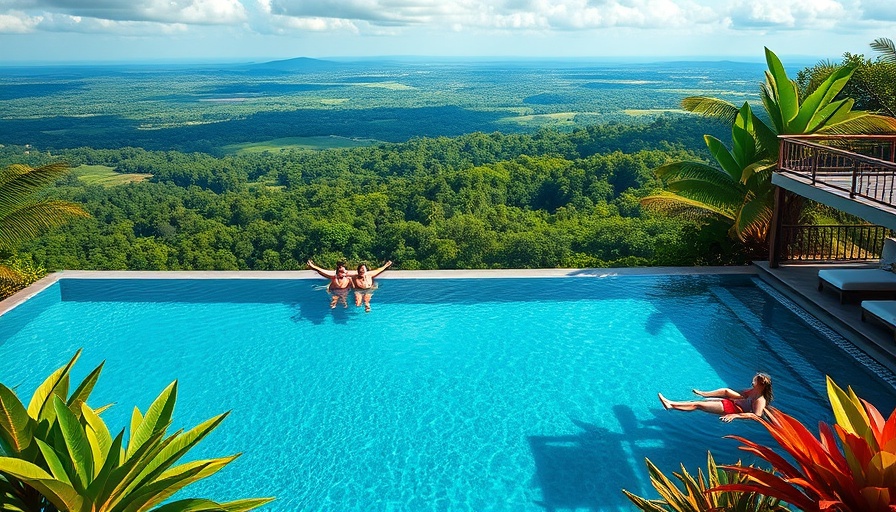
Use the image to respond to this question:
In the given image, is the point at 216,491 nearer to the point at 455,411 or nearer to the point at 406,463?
the point at 406,463

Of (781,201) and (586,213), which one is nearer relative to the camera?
(781,201)

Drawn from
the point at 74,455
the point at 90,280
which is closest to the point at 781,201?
the point at 74,455

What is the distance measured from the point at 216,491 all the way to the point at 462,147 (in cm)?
5019

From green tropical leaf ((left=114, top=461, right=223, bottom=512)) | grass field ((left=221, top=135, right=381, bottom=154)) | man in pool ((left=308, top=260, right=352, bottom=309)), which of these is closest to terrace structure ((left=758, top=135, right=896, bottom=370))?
man in pool ((left=308, top=260, right=352, bottom=309))

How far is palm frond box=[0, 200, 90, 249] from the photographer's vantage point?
32.0 ft

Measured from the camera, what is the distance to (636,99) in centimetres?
11419

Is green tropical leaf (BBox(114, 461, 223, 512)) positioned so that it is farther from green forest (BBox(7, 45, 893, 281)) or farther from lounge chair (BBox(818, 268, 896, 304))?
green forest (BBox(7, 45, 893, 281))

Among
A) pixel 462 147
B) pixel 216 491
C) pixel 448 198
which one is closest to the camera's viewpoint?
pixel 216 491

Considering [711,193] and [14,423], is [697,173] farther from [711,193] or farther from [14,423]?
[14,423]

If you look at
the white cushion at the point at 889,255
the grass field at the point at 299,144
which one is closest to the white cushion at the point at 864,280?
the white cushion at the point at 889,255

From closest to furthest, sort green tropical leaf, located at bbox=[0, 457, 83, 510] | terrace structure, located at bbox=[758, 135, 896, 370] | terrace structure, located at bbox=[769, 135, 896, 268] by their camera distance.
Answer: green tropical leaf, located at bbox=[0, 457, 83, 510], terrace structure, located at bbox=[758, 135, 896, 370], terrace structure, located at bbox=[769, 135, 896, 268]

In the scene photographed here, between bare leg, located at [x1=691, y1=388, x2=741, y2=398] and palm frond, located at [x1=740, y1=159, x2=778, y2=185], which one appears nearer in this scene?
bare leg, located at [x1=691, y1=388, x2=741, y2=398]

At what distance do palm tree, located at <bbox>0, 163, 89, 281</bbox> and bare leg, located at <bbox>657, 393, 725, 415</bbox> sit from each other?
26.8 feet

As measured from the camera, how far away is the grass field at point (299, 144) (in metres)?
70.3
